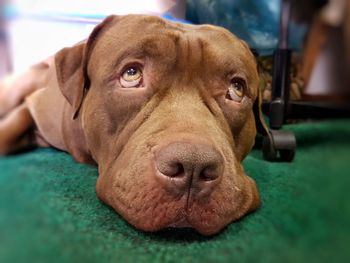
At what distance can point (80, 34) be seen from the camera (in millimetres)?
722

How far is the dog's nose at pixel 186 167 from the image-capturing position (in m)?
0.72

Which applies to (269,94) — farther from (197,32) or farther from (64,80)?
(64,80)

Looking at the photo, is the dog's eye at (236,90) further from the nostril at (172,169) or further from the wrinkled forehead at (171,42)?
the nostril at (172,169)

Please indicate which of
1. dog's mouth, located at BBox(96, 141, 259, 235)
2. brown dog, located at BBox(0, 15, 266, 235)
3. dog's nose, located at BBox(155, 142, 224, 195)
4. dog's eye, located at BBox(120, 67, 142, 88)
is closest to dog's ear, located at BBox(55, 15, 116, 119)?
brown dog, located at BBox(0, 15, 266, 235)

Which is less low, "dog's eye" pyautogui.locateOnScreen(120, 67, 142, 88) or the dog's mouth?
"dog's eye" pyautogui.locateOnScreen(120, 67, 142, 88)

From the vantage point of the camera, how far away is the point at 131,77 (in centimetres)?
96

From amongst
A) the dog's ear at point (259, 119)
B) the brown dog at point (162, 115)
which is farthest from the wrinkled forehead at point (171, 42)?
the dog's ear at point (259, 119)

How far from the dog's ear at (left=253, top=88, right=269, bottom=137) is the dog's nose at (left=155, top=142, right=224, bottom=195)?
0.45 metres

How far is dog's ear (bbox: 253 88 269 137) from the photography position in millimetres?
1168

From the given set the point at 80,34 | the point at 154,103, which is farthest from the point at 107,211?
the point at 80,34

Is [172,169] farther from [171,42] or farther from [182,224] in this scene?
[171,42]

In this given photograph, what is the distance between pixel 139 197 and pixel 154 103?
22 cm

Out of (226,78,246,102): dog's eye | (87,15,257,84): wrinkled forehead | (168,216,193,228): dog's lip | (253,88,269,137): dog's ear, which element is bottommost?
(253,88,269,137): dog's ear

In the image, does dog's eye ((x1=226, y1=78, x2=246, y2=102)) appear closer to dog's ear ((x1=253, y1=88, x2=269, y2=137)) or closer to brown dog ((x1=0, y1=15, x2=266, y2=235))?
brown dog ((x1=0, y1=15, x2=266, y2=235))
